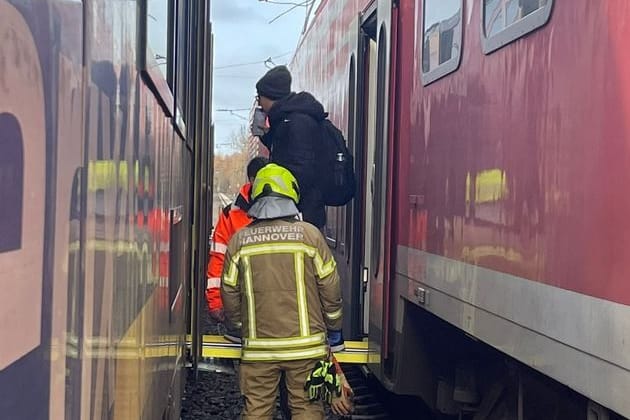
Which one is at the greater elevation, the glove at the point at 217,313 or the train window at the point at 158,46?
the train window at the point at 158,46

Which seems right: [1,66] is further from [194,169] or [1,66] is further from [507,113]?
[194,169]

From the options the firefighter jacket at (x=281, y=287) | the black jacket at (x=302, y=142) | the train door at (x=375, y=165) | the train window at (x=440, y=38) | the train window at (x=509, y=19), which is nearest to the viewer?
the train window at (x=509, y=19)

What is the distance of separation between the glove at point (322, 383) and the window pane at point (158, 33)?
6.16 feet

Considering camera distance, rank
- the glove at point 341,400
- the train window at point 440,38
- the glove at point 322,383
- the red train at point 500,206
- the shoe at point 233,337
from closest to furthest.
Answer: the red train at point 500,206, the train window at point 440,38, the glove at point 322,383, the glove at point 341,400, the shoe at point 233,337

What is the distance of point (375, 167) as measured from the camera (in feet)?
18.7

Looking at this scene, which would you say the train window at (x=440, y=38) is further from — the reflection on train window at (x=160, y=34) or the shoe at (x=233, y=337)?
the shoe at (x=233, y=337)

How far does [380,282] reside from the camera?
538 centimetres

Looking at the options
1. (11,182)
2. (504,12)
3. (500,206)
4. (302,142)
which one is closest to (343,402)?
(302,142)

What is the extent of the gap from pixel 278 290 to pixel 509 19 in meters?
1.84

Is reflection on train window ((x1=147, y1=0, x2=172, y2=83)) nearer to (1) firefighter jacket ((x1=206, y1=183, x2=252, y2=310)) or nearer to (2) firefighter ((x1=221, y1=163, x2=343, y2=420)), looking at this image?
(2) firefighter ((x1=221, y1=163, x2=343, y2=420))

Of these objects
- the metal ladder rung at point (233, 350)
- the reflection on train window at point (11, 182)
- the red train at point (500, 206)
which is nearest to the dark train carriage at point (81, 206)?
the reflection on train window at point (11, 182)

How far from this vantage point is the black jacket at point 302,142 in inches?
226

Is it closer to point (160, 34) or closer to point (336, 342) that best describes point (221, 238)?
point (336, 342)

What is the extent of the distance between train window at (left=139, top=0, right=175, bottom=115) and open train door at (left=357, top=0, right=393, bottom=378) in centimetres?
206
